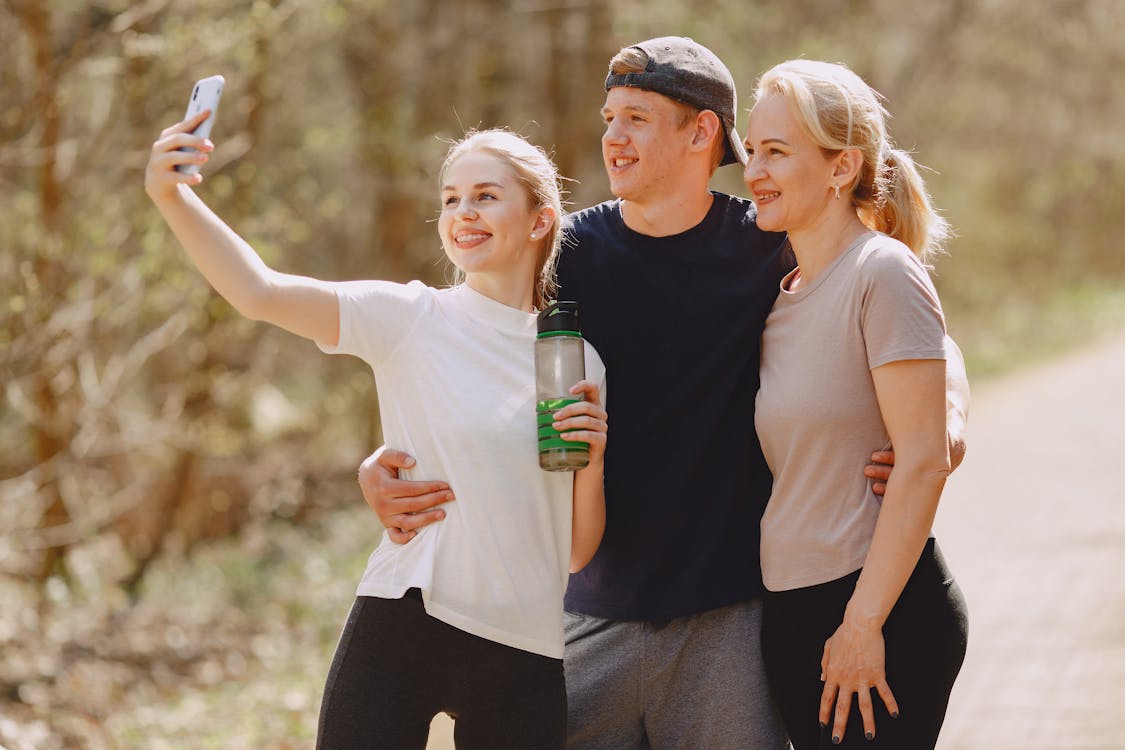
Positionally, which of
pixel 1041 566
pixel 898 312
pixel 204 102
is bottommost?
pixel 1041 566

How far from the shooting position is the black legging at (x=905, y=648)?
111 inches

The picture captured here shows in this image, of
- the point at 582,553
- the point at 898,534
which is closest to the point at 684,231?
the point at 582,553

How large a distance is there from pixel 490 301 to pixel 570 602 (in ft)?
2.82

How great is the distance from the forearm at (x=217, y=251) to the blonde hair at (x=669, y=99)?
1.13 metres

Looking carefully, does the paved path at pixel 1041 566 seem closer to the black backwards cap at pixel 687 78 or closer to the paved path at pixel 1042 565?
the paved path at pixel 1042 565

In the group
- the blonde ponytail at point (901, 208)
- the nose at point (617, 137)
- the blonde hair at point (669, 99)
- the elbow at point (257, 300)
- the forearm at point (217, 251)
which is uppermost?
the blonde hair at point (669, 99)

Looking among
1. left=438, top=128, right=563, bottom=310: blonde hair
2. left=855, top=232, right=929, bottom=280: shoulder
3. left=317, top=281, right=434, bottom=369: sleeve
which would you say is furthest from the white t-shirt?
left=855, top=232, right=929, bottom=280: shoulder

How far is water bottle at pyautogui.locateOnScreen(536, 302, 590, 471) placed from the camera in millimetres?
2701

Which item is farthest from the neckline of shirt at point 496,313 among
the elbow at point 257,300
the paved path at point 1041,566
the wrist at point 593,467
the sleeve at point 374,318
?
the paved path at point 1041,566

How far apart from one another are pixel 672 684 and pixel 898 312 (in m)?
1.12

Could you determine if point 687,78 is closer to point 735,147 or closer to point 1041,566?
point 735,147

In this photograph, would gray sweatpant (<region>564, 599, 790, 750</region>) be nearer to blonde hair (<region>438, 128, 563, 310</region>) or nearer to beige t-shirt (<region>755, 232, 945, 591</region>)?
beige t-shirt (<region>755, 232, 945, 591</region>)

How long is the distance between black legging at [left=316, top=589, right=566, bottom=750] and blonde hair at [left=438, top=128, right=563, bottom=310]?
2.75 feet

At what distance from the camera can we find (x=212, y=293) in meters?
8.19
